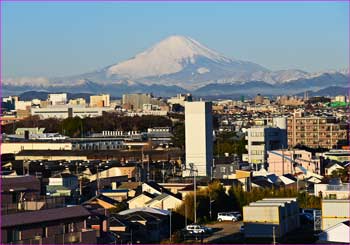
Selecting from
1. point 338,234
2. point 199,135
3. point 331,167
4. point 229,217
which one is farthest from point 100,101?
point 338,234

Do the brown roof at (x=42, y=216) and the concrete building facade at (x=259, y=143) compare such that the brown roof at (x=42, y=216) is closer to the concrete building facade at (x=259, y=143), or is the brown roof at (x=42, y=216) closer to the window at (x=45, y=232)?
the window at (x=45, y=232)

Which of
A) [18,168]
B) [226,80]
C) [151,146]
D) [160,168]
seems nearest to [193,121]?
[160,168]

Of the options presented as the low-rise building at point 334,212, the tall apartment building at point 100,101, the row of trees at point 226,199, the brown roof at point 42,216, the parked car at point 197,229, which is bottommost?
the parked car at point 197,229

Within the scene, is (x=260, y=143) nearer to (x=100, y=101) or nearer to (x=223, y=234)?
(x=223, y=234)

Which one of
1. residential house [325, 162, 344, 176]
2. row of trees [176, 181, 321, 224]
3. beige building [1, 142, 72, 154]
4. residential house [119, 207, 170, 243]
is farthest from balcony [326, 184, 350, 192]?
beige building [1, 142, 72, 154]

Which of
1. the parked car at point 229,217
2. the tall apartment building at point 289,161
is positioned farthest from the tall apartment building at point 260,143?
the parked car at point 229,217
